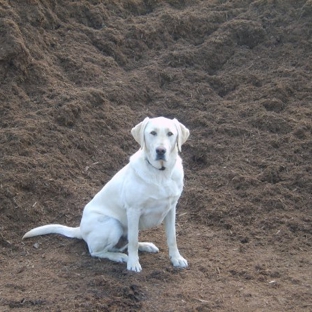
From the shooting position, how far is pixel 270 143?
309 inches

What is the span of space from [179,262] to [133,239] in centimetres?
50

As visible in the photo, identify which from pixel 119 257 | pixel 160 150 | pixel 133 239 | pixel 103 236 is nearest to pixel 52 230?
pixel 103 236

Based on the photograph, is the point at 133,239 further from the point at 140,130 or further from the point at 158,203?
the point at 140,130

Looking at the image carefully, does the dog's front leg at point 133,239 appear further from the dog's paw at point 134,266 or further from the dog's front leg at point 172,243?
the dog's front leg at point 172,243

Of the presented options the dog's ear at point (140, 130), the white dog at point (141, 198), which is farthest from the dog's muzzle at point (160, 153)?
the dog's ear at point (140, 130)

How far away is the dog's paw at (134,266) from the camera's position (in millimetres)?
5292

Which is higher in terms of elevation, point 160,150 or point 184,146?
point 160,150

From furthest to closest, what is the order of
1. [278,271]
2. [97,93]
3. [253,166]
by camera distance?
1. [97,93]
2. [253,166]
3. [278,271]

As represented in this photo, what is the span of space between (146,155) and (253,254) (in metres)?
1.59

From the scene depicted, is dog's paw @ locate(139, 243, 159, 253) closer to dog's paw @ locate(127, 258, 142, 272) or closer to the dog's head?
dog's paw @ locate(127, 258, 142, 272)

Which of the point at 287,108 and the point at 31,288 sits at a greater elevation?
the point at 287,108

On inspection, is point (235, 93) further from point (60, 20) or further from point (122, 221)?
point (122, 221)

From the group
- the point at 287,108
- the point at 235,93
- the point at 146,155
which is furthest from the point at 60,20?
the point at 146,155

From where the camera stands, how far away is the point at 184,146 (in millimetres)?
8062
